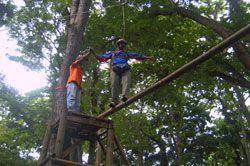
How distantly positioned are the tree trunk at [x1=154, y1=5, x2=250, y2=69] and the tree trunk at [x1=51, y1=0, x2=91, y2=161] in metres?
5.21

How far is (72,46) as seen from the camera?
28.3 feet

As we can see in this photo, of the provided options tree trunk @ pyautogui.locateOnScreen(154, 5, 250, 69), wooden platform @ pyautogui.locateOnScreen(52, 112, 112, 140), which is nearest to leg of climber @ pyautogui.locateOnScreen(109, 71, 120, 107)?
wooden platform @ pyautogui.locateOnScreen(52, 112, 112, 140)

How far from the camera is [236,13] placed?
12.9m

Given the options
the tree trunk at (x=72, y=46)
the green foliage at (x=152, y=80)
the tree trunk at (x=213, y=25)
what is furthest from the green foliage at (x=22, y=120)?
the tree trunk at (x=72, y=46)

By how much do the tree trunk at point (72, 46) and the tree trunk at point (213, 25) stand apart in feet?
17.1

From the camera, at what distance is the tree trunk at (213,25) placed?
41.0 ft

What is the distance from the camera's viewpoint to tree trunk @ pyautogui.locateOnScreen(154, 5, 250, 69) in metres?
12.5

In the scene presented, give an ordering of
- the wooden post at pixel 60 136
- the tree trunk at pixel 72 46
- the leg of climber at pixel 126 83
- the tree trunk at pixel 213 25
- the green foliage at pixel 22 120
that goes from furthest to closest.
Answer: the green foliage at pixel 22 120
the tree trunk at pixel 213 25
the tree trunk at pixel 72 46
the leg of climber at pixel 126 83
the wooden post at pixel 60 136

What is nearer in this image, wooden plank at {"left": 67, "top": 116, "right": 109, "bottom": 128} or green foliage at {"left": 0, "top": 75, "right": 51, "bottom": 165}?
wooden plank at {"left": 67, "top": 116, "right": 109, "bottom": 128}

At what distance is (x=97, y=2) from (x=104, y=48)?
358cm

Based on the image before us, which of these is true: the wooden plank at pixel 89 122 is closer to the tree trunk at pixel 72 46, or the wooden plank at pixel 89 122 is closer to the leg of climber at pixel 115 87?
the tree trunk at pixel 72 46

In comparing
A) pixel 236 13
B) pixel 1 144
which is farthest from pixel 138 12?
pixel 1 144

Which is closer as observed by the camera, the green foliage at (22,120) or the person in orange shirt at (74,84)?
the person in orange shirt at (74,84)

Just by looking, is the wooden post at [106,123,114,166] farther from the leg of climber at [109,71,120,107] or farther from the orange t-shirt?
the orange t-shirt
